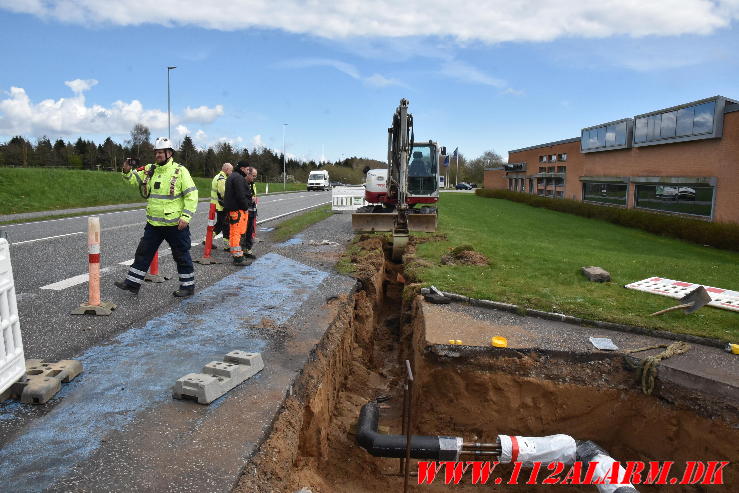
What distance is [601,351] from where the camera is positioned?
17.9 feet

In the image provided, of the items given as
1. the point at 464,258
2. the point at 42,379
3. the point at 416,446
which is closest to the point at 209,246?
the point at 464,258

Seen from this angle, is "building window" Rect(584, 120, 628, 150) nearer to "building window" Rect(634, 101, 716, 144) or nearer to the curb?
"building window" Rect(634, 101, 716, 144)

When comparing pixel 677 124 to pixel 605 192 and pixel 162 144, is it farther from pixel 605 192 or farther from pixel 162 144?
pixel 162 144

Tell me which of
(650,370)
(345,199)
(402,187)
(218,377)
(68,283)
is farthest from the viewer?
(345,199)

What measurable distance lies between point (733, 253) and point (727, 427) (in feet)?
51.0

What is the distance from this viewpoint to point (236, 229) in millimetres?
9469

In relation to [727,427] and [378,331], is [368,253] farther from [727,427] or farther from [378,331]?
[727,427]

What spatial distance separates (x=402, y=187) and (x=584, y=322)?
24.5 feet

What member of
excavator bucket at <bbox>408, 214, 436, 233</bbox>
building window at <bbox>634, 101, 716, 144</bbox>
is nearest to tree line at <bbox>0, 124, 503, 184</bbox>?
building window at <bbox>634, 101, 716, 144</bbox>

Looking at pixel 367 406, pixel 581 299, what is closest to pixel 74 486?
pixel 367 406

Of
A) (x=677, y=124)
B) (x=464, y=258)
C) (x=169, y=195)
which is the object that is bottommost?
(x=464, y=258)

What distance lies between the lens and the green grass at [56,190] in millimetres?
21719

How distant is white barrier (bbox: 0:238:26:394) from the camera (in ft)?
10.7

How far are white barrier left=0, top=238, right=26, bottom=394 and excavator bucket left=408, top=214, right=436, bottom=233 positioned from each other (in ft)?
38.1
